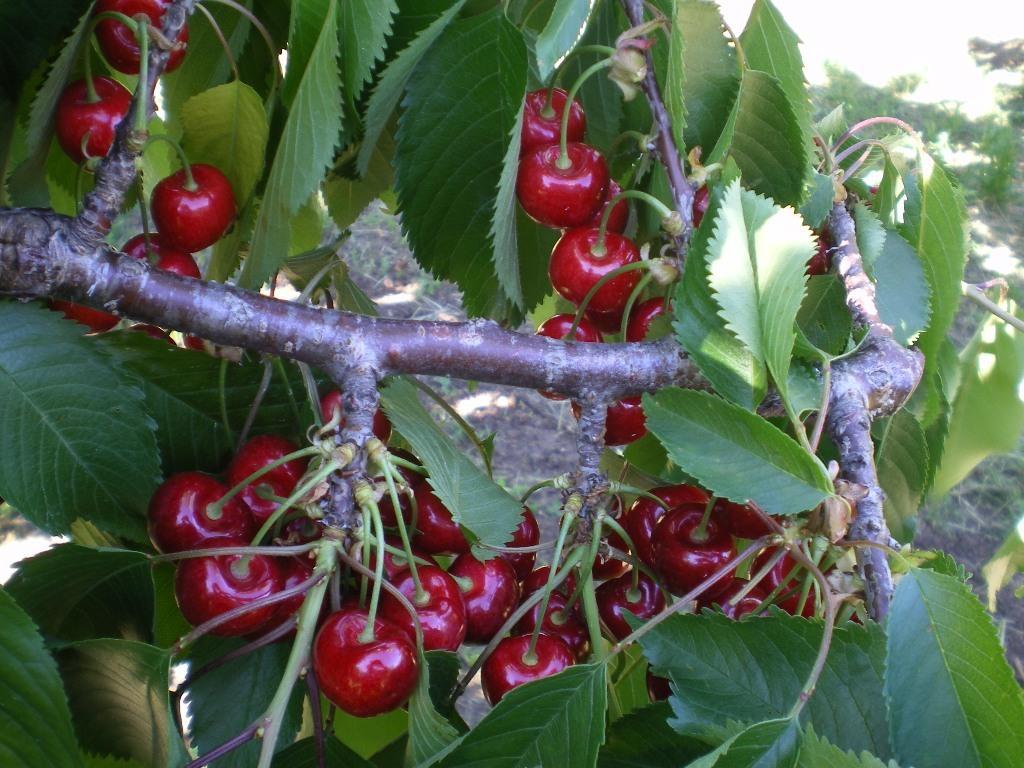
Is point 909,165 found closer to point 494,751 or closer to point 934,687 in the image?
point 934,687

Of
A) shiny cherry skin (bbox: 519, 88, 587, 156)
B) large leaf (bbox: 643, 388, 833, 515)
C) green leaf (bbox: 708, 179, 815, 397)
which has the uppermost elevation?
green leaf (bbox: 708, 179, 815, 397)

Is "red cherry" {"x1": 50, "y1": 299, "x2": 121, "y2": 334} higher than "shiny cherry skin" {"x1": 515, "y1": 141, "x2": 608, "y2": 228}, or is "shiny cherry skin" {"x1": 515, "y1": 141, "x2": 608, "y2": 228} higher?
"shiny cherry skin" {"x1": 515, "y1": 141, "x2": 608, "y2": 228}

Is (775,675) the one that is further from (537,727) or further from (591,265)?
(591,265)

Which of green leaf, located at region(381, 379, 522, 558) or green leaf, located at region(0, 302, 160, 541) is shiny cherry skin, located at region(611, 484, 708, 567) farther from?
green leaf, located at region(0, 302, 160, 541)

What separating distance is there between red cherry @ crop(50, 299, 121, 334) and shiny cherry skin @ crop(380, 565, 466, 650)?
38 cm

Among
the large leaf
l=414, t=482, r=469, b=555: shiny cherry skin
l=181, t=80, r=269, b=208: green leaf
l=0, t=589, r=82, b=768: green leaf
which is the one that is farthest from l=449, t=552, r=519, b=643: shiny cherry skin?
l=181, t=80, r=269, b=208: green leaf

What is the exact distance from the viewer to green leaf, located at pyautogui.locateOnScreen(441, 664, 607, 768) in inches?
27.1

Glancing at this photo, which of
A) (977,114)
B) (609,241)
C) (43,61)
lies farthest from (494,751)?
(977,114)

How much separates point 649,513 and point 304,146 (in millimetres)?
479

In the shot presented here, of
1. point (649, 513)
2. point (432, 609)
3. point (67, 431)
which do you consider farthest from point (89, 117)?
point (649, 513)

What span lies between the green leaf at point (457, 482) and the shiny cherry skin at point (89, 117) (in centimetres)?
36

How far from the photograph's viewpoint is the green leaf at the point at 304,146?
80cm

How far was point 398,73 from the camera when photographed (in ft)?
2.95

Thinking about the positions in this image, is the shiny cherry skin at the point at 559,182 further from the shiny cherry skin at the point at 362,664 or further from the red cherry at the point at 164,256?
the shiny cherry skin at the point at 362,664
